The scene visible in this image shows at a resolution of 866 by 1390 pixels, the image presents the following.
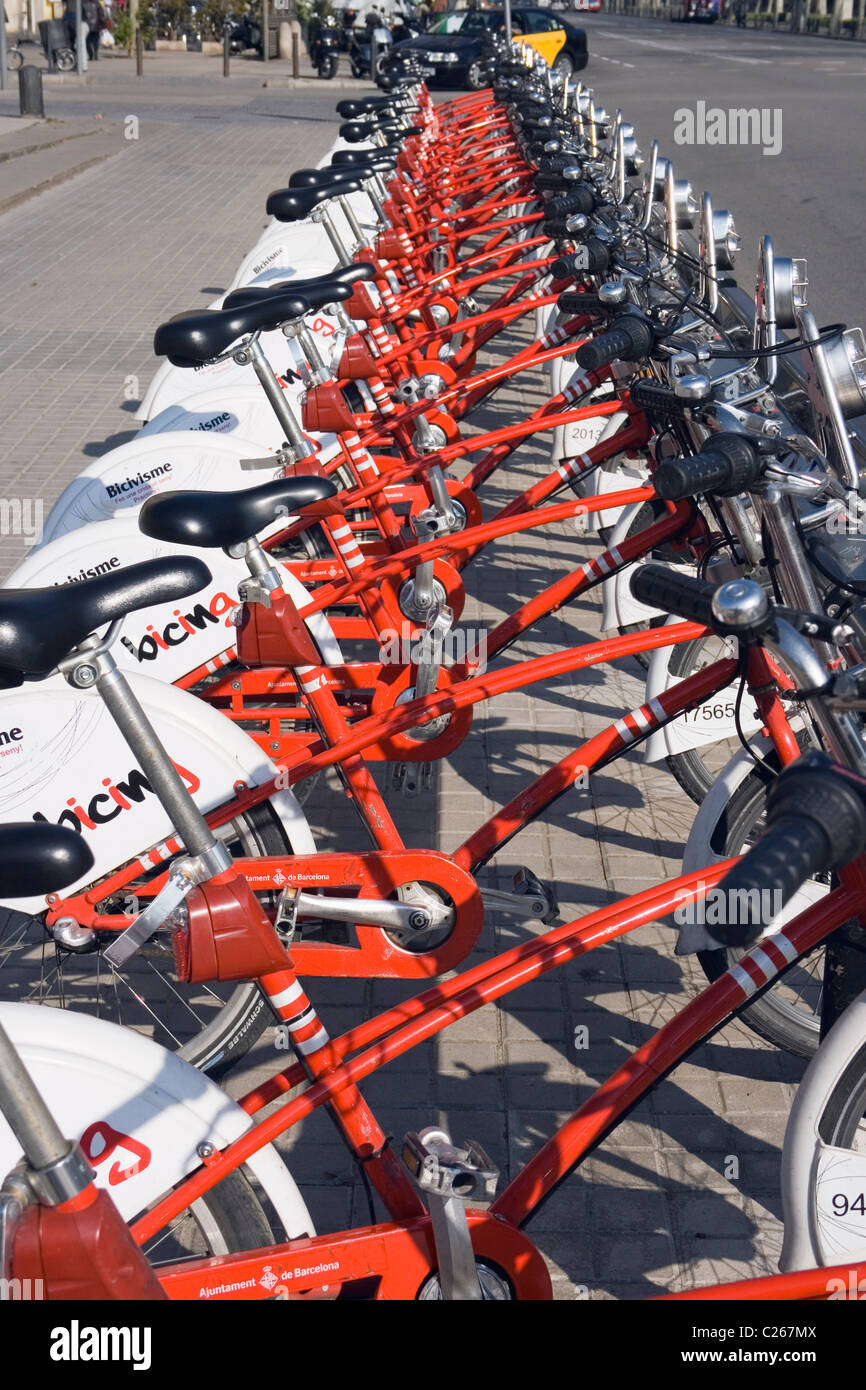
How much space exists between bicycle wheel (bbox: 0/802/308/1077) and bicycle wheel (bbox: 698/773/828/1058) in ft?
3.05

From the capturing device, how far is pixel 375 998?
3.41 m

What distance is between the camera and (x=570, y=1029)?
3.30m

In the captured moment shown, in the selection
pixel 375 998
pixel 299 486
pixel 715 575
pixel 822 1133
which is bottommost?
pixel 375 998

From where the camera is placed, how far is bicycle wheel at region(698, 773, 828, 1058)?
3068 mm

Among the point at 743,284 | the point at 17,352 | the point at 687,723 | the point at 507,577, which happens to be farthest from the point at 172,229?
the point at 687,723

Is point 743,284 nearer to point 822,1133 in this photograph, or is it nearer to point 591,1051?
point 591,1051

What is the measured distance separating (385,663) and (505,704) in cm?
107

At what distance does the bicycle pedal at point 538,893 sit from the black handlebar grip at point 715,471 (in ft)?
3.98

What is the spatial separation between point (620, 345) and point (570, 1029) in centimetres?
156

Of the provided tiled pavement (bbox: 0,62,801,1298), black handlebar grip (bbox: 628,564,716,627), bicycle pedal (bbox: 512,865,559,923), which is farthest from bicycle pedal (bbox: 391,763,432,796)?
black handlebar grip (bbox: 628,564,716,627)

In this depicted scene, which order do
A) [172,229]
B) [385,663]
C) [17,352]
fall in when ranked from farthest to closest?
1. [172,229]
2. [17,352]
3. [385,663]

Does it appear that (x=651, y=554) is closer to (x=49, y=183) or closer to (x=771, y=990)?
(x=771, y=990)
